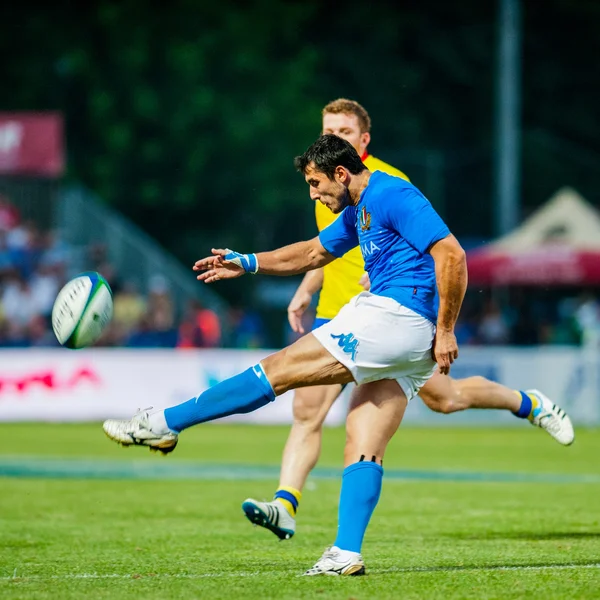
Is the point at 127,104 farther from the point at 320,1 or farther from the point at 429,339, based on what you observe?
the point at 429,339

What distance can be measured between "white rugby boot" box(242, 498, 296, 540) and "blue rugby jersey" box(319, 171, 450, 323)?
1.43 metres

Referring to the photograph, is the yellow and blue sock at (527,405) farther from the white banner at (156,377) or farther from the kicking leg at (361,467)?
the white banner at (156,377)

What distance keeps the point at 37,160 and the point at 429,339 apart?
21861 millimetres

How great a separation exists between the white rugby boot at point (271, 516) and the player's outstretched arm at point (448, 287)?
1.47 metres

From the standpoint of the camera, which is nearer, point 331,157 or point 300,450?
point 331,157

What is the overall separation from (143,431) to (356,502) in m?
1.11

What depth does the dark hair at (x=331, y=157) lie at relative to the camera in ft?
22.6

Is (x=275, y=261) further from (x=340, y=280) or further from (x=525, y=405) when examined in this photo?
(x=525, y=405)

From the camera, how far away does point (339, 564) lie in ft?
21.9

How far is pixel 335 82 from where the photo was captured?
48500 millimetres

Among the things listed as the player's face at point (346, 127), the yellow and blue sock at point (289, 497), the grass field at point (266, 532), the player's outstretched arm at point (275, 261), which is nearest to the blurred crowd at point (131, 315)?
the grass field at point (266, 532)

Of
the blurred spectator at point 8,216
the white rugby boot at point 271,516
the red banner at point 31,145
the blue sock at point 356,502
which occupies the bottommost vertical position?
the white rugby boot at point 271,516

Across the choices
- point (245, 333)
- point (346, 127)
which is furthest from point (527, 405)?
point (245, 333)

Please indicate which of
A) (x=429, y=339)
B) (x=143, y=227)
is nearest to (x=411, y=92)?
(x=143, y=227)
